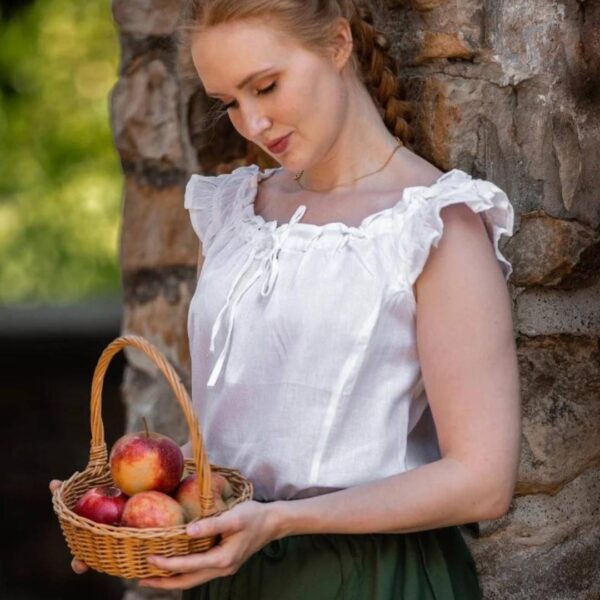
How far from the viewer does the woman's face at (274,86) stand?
1924 millimetres

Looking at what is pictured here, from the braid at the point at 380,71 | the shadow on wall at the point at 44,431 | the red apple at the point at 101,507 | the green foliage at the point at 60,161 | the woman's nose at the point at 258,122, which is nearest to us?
the red apple at the point at 101,507

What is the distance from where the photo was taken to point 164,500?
1.82 metres

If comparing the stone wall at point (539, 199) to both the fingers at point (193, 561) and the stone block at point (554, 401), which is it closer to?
the stone block at point (554, 401)

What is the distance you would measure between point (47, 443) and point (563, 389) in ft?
9.67

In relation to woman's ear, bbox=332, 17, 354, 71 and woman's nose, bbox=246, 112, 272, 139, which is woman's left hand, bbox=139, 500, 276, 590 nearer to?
woman's nose, bbox=246, 112, 272, 139

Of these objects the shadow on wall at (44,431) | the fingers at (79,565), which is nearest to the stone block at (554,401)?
the fingers at (79,565)

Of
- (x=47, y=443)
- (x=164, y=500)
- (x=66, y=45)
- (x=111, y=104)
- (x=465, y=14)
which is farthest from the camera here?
(x=66, y=45)

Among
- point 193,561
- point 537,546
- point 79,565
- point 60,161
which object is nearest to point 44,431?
point 60,161

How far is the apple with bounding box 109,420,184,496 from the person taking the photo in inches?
74.4

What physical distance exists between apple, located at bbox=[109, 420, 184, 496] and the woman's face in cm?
45

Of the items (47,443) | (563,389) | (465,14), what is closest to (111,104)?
(465,14)

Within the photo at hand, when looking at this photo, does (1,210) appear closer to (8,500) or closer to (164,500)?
(8,500)

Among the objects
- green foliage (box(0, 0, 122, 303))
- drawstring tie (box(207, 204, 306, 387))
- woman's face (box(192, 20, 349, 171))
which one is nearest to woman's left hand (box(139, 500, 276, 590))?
drawstring tie (box(207, 204, 306, 387))

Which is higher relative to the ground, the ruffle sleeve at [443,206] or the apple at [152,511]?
the ruffle sleeve at [443,206]
